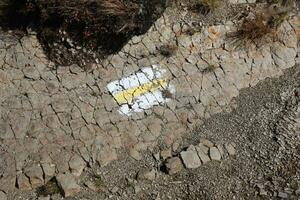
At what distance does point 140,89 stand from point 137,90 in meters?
0.05

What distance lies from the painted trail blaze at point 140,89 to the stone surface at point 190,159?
0.83m

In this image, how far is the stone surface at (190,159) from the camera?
7636 millimetres

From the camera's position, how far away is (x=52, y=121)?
762 centimetres

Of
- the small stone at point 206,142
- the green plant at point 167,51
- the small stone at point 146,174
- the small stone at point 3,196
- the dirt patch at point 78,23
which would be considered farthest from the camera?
the green plant at point 167,51

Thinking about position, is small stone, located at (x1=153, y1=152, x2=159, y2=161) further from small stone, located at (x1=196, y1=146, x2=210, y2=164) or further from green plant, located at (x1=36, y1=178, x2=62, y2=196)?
green plant, located at (x1=36, y1=178, x2=62, y2=196)

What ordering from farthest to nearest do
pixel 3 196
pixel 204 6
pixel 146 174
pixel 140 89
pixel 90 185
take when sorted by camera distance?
pixel 204 6 → pixel 140 89 → pixel 146 174 → pixel 90 185 → pixel 3 196

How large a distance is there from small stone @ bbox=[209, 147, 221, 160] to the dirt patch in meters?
2.00

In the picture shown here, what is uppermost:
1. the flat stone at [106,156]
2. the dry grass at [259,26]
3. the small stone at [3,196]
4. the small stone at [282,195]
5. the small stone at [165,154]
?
the dry grass at [259,26]

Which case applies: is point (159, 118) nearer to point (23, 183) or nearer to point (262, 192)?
point (262, 192)

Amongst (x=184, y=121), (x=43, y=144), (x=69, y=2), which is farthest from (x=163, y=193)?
(x=69, y=2)

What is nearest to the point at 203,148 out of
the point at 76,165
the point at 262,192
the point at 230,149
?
the point at 230,149

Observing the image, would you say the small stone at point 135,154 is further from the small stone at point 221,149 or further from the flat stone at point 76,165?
the small stone at point 221,149

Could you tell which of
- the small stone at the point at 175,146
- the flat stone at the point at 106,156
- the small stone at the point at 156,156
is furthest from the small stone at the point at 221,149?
the flat stone at the point at 106,156

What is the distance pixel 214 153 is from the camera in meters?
7.77
